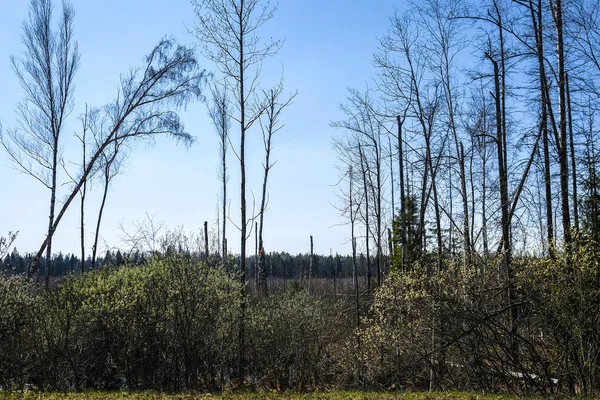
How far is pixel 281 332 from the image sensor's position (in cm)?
1579

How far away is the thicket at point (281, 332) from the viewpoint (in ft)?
33.9

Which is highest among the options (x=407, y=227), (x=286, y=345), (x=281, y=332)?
(x=407, y=227)

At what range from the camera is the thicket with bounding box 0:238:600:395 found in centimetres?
1034

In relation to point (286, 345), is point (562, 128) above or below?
above

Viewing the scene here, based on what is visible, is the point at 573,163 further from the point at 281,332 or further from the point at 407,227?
the point at 407,227

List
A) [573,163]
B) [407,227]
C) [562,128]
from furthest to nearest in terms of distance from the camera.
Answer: [407,227] → [573,163] → [562,128]

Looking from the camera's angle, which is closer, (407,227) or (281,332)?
(281,332)

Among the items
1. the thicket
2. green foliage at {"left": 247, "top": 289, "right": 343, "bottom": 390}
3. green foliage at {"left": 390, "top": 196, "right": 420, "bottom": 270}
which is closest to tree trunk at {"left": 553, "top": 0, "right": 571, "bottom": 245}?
the thicket

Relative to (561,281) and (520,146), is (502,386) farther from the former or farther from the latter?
(520,146)

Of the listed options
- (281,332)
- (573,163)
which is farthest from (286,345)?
(573,163)

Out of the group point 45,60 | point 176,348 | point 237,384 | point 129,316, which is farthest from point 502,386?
Result: point 45,60

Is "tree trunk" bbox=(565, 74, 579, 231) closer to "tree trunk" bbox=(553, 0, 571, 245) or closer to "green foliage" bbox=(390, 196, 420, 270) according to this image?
"tree trunk" bbox=(553, 0, 571, 245)

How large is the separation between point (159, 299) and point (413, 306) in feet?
19.4

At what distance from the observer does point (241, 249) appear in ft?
47.0
